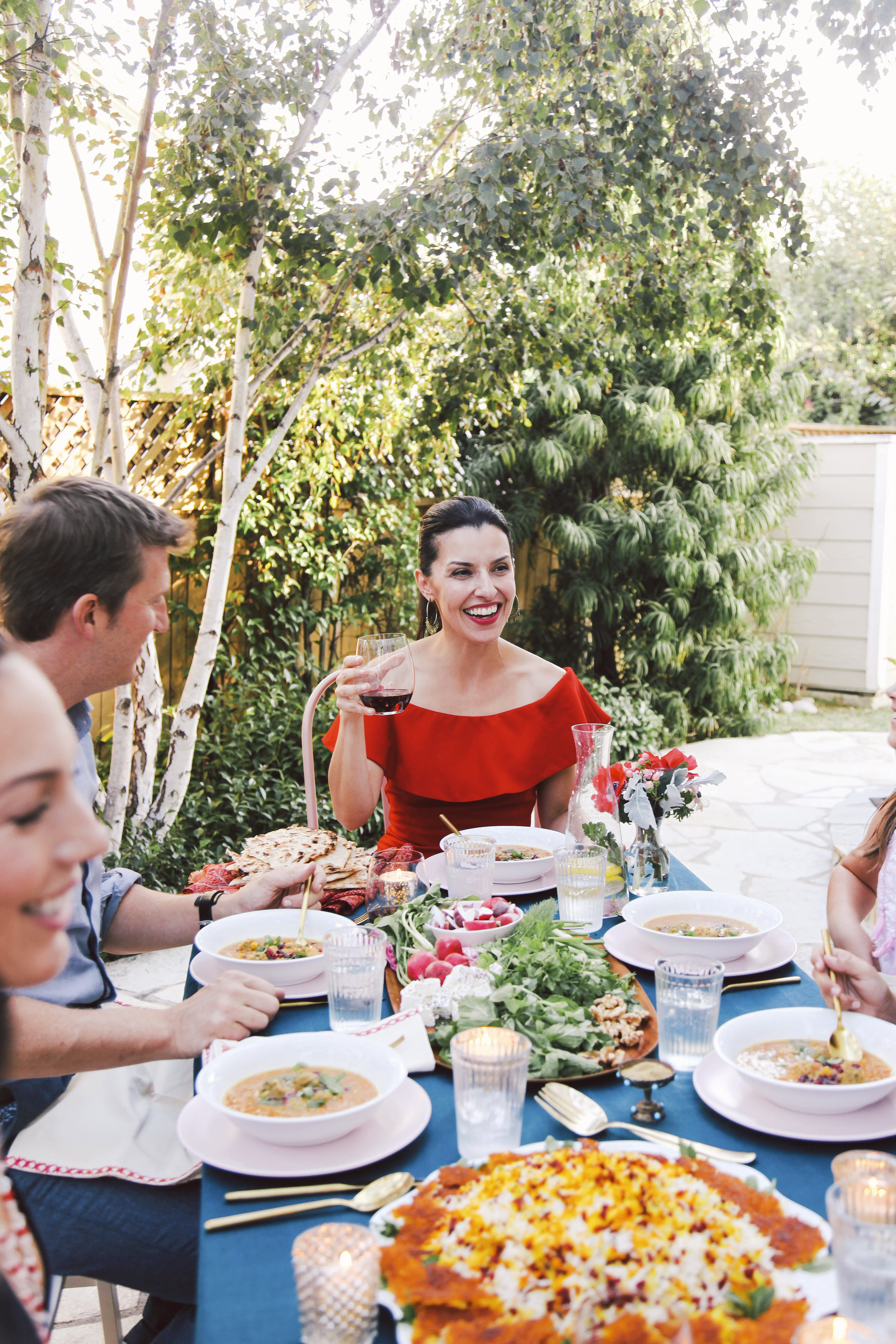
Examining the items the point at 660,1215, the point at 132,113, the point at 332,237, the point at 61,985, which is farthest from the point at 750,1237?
the point at 132,113

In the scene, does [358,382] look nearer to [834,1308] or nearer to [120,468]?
[120,468]

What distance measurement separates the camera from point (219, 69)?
10.4 feet

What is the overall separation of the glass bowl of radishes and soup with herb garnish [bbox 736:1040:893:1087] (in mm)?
450

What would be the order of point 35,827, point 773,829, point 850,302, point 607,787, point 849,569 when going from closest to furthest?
point 35,827, point 607,787, point 773,829, point 849,569, point 850,302

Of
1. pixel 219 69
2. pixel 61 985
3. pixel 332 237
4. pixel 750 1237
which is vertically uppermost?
pixel 219 69

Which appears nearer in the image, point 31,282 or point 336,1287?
point 336,1287

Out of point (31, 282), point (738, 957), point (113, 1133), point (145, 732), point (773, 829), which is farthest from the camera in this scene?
point (773, 829)

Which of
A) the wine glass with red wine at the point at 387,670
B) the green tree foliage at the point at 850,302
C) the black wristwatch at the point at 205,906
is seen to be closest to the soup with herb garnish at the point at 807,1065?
the wine glass with red wine at the point at 387,670

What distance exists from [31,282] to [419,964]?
2.55 metres

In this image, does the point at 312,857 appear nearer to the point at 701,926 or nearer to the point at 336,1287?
the point at 701,926

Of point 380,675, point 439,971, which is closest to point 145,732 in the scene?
point 380,675

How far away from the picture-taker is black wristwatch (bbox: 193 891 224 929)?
1.91 meters

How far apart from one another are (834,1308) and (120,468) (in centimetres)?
344

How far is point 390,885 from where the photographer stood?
176 cm
